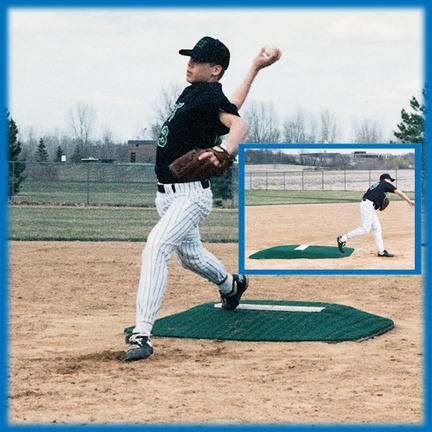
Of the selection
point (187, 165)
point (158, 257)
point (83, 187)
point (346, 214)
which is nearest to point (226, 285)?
point (158, 257)

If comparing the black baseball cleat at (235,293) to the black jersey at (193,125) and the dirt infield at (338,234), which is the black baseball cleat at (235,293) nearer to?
the black jersey at (193,125)

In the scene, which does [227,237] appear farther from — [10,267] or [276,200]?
[10,267]

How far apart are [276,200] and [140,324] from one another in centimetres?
581

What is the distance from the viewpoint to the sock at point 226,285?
5485 millimetres

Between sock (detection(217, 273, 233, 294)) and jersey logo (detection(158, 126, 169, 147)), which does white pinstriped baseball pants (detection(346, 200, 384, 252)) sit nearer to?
sock (detection(217, 273, 233, 294))

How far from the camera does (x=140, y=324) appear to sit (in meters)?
4.43

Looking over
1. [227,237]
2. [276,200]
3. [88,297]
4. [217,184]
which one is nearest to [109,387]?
[88,297]

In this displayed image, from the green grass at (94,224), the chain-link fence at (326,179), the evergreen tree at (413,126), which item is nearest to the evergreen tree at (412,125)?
the evergreen tree at (413,126)

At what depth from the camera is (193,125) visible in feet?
15.0

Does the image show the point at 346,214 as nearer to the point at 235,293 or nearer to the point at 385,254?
the point at 385,254

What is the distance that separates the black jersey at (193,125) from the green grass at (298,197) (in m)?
3.74

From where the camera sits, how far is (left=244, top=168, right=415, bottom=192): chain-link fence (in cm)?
770

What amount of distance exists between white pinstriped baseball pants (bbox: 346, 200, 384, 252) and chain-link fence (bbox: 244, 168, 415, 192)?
21 cm

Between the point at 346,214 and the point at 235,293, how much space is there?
3.25m
